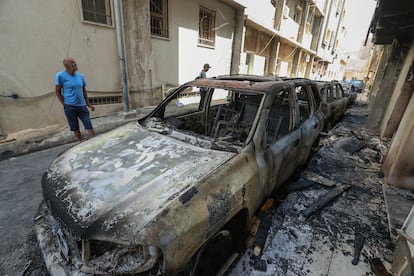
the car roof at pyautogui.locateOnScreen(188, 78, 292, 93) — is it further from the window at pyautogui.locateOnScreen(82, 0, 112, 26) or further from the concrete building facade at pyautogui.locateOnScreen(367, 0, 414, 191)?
the window at pyautogui.locateOnScreen(82, 0, 112, 26)

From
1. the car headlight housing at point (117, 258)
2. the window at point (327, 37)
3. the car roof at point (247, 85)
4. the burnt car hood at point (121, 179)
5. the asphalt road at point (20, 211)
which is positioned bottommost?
the asphalt road at point (20, 211)

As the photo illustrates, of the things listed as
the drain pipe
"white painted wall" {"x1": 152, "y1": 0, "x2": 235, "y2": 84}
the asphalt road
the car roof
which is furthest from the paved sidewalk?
the car roof

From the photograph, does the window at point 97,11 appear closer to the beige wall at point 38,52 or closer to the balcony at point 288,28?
the beige wall at point 38,52

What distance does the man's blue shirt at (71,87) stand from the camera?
3689 millimetres

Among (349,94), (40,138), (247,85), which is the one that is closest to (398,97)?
(349,94)

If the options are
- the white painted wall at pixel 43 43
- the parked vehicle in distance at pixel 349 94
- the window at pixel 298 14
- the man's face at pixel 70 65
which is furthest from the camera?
the window at pixel 298 14

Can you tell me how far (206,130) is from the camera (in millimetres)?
3305

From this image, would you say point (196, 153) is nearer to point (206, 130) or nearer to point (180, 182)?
point (180, 182)

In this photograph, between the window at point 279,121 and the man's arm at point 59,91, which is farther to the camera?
the man's arm at point 59,91

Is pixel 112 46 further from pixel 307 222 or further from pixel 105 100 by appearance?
pixel 307 222

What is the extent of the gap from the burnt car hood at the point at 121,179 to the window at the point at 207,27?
26.1ft

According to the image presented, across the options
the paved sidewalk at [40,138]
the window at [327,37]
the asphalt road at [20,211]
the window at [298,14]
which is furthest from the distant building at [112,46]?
the window at [327,37]

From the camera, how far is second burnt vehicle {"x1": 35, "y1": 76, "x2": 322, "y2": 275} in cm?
121

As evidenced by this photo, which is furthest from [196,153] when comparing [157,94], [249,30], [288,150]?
[249,30]
